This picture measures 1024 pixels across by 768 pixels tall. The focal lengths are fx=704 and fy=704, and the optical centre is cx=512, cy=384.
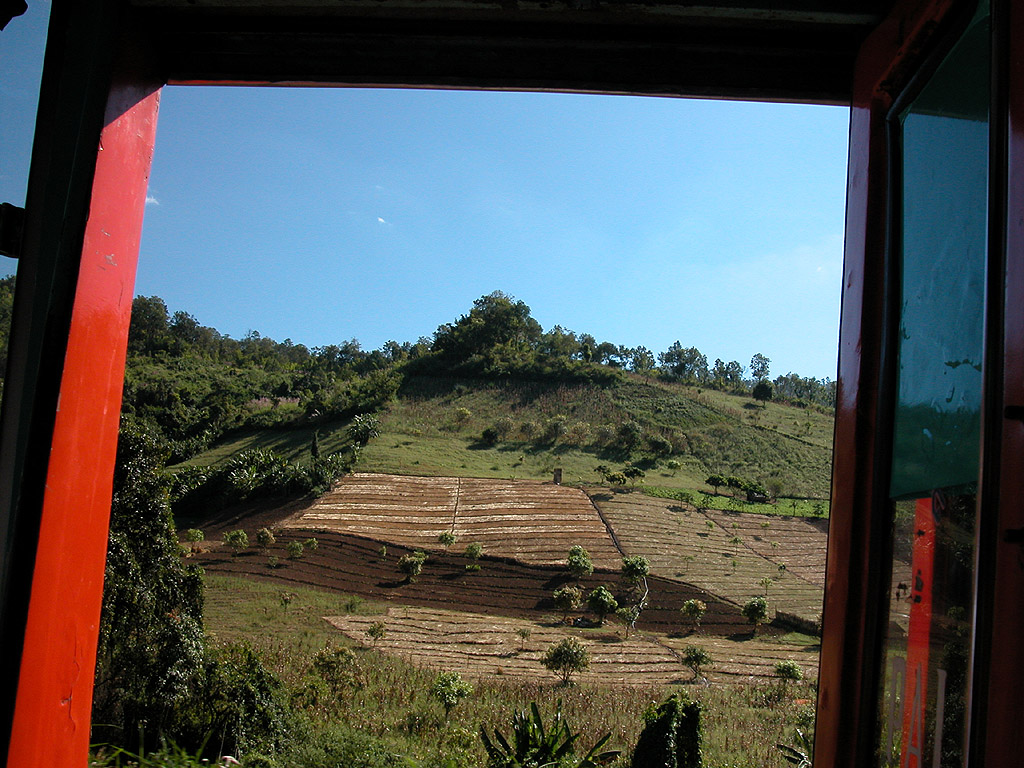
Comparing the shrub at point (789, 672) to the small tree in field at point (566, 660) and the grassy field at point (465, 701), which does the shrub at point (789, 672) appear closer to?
the grassy field at point (465, 701)

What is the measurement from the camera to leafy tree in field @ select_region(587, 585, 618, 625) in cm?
1806

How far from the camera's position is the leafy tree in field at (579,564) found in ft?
68.2

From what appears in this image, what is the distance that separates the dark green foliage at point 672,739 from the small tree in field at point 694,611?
13.0 m

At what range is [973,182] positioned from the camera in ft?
3.26

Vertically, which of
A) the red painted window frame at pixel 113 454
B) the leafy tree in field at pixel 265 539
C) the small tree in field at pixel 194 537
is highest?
the red painted window frame at pixel 113 454

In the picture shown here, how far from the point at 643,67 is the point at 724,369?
63.6 m

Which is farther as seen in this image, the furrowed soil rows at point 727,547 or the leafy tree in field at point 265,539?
the leafy tree in field at point 265,539

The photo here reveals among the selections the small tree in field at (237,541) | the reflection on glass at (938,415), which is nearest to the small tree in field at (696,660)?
the small tree in field at (237,541)

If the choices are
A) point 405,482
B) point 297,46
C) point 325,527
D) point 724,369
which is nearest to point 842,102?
point 297,46

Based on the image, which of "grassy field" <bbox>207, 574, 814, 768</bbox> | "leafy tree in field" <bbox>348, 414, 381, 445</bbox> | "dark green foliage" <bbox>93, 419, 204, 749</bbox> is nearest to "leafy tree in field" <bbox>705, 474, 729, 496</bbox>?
"grassy field" <bbox>207, 574, 814, 768</bbox>

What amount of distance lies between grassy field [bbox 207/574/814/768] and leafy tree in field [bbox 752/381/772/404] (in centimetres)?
3787

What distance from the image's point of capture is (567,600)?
62.6 feet

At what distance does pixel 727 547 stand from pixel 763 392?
102 feet

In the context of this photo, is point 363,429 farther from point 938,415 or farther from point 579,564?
point 938,415
